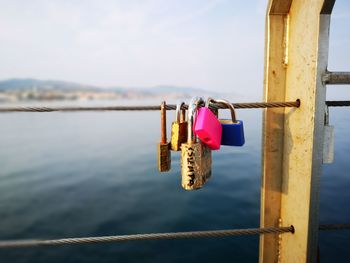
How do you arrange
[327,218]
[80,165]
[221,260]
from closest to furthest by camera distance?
[221,260] → [327,218] → [80,165]

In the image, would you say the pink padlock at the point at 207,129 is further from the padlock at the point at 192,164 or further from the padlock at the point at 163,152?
the padlock at the point at 163,152

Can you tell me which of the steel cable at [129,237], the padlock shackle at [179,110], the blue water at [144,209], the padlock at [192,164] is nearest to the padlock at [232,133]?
the padlock at [192,164]

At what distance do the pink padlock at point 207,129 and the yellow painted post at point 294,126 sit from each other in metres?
0.50

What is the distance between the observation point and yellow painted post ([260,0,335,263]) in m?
1.29

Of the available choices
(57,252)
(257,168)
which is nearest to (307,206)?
(57,252)

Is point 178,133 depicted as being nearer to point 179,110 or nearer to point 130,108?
point 179,110

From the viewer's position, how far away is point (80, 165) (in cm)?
2092

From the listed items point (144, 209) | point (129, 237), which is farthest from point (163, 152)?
point (144, 209)

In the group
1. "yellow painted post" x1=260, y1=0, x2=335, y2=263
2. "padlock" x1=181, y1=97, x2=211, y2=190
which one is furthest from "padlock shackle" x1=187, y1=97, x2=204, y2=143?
"yellow painted post" x1=260, y1=0, x2=335, y2=263

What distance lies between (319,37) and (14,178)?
21.3 meters

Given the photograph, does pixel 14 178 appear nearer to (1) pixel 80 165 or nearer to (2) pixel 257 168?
(1) pixel 80 165

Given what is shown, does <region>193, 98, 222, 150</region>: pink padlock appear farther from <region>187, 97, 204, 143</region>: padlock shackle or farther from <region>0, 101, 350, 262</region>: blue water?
<region>0, 101, 350, 262</region>: blue water

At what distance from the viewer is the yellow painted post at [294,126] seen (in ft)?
4.22

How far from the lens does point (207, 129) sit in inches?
48.0
